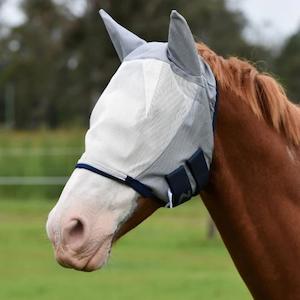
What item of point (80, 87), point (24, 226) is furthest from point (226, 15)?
point (24, 226)

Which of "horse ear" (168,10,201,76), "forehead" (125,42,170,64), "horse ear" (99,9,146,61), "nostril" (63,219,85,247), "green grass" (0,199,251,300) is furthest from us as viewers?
"green grass" (0,199,251,300)

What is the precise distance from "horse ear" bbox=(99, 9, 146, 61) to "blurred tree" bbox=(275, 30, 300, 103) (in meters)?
29.3

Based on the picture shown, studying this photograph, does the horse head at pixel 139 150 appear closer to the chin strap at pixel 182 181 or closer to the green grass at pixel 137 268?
the chin strap at pixel 182 181

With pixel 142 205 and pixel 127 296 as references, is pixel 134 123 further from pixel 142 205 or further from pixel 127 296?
pixel 127 296

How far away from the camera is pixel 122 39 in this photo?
2914mm

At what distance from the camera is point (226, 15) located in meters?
47.1

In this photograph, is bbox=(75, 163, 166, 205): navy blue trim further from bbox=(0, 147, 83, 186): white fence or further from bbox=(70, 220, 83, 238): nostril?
bbox=(0, 147, 83, 186): white fence

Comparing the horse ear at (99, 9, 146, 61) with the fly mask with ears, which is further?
the horse ear at (99, 9, 146, 61)

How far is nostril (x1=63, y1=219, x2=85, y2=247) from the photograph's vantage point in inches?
101

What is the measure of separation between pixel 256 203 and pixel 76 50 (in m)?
42.1

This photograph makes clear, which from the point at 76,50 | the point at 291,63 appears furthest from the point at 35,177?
the point at 76,50

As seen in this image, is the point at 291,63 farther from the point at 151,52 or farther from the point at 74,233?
the point at 74,233

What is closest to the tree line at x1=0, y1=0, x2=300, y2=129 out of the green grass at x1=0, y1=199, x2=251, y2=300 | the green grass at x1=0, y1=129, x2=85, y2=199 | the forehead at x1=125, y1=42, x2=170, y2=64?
the green grass at x1=0, y1=129, x2=85, y2=199

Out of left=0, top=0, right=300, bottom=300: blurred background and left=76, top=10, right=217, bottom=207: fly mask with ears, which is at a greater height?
left=76, top=10, right=217, bottom=207: fly mask with ears
